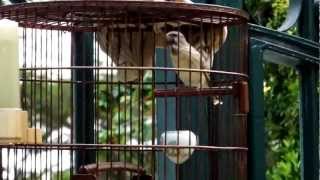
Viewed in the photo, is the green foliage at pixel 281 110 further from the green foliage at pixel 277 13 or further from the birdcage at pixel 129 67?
the birdcage at pixel 129 67

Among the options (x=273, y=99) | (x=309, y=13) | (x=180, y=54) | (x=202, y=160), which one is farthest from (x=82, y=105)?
(x=273, y=99)

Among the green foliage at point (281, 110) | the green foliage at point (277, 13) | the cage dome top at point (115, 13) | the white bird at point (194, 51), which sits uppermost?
the green foliage at point (277, 13)

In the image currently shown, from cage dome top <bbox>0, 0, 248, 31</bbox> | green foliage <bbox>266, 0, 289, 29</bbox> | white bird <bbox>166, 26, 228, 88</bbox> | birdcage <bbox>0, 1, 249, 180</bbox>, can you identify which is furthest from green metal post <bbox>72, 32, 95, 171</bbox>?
green foliage <bbox>266, 0, 289, 29</bbox>

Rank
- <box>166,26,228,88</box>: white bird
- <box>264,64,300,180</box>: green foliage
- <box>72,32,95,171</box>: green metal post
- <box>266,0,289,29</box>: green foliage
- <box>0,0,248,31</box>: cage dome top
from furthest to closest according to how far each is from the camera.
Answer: <box>264,64,300,180</box>: green foliage < <box>266,0,289,29</box>: green foliage < <box>72,32,95,171</box>: green metal post < <box>166,26,228,88</box>: white bird < <box>0,0,248,31</box>: cage dome top

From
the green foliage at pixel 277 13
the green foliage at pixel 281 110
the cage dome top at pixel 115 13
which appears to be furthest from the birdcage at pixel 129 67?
the green foliage at pixel 281 110

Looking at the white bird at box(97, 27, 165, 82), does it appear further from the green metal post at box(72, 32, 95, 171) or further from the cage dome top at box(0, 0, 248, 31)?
the green metal post at box(72, 32, 95, 171)

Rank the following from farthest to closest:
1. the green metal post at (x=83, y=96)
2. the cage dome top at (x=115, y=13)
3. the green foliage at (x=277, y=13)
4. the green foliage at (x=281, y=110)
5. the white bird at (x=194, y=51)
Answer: the green foliage at (x=281, y=110) → the green foliage at (x=277, y=13) → the green metal post at (x=83, y=96) → the white bird at (x=194, y=51) → the cage dome top at (x=115, y=13)

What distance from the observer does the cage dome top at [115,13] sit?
2.29 metres

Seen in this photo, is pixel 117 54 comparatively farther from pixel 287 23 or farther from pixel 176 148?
pixel 287 23

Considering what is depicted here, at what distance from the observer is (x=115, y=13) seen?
7.99ft

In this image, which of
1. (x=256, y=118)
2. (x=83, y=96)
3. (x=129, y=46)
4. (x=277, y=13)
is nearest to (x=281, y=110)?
(x=277, y=13)

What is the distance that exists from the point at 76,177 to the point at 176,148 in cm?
24

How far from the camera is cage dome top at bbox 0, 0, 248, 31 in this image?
229cm

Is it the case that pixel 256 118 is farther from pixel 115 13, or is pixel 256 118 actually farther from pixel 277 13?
pixel 277 13
